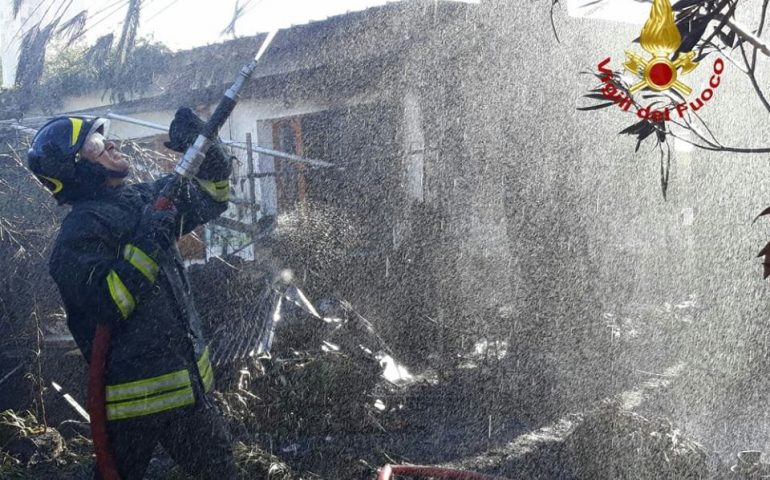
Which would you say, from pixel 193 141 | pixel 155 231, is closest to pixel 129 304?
pixel 155 231

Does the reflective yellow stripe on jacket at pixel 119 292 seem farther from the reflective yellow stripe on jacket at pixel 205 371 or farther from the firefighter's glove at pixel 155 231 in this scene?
the reflective yellow stripe on jacket at pixel 205 371

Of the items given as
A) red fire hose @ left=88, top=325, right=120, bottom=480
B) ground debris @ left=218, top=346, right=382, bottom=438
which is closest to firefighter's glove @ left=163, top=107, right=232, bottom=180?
red fire hose @ left=88, top=325, right=120, bottom=480

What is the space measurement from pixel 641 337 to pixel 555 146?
304cm

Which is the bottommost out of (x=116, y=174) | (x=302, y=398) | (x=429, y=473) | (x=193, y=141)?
(x=302, y=398)

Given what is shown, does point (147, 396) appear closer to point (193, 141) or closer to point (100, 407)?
point (100, 407)

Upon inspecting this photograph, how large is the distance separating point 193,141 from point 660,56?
2.19 meters

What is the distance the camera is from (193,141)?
316cm

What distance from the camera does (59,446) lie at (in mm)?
4824

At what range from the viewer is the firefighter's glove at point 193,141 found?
10.2 ft

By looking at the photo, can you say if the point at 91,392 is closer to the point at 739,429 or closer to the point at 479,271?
the point at 739,429

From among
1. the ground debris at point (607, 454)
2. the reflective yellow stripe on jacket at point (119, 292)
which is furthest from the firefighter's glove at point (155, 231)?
the ground debris at point (607, 454)

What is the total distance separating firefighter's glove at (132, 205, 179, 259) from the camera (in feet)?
8.98

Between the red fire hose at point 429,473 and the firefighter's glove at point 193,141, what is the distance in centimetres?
152

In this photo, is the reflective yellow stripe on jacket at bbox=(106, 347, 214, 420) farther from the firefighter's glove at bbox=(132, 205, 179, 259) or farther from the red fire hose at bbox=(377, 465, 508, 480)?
the red fire hose at bbox=(377, 465, 508, 480)
